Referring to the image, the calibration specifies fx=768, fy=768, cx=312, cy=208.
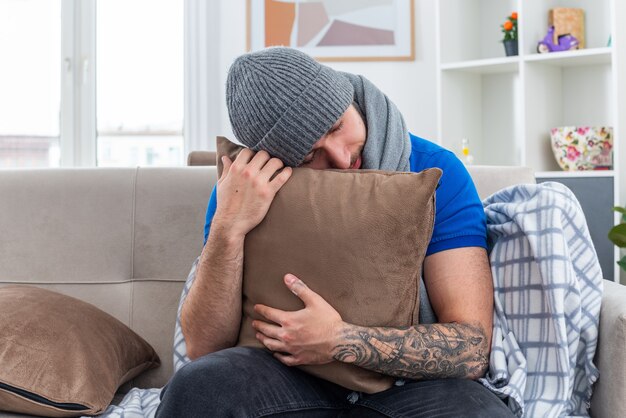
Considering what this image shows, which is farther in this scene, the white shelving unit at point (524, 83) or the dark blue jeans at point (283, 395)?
the white shelving unit at point (524, 83)

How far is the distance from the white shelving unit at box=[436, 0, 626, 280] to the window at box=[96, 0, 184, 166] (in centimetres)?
129

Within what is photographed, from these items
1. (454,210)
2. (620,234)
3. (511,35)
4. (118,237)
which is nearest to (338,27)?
(511,35)

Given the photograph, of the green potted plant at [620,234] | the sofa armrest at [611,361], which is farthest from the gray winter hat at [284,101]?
the green potted plant at [620,234]

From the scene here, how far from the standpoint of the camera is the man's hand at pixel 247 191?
135 cm

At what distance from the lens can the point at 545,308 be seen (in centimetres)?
139

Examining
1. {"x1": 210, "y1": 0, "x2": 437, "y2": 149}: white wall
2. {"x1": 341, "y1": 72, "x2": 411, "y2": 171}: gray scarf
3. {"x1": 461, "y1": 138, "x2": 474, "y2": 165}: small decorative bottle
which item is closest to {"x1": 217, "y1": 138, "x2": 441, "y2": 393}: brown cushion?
{"x1": 341, "y1": 72, "x2": 411, "y2": 171}: gray scarf

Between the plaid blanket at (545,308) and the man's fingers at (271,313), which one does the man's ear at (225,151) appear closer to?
the man's fingers at (271,313)

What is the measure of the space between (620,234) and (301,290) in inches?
70.6

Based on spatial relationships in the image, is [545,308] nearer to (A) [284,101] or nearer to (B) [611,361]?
(B) [611,361]

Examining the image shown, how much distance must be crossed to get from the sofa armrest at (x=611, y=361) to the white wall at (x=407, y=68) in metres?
2.28

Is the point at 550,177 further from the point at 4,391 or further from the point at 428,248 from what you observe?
the point at 4,391

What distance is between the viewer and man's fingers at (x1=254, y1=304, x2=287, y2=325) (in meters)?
1.29

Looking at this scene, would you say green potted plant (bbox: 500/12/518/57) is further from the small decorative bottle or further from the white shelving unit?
the small decorative bottle

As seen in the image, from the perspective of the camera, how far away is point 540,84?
10.5 feet
